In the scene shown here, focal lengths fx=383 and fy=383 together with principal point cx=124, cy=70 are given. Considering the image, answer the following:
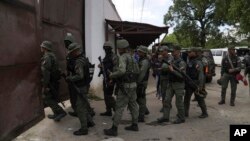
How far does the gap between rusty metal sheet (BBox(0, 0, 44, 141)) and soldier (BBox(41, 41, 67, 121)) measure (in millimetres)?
163

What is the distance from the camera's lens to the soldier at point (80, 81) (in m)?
6.91

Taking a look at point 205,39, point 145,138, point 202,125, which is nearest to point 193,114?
point 202,125

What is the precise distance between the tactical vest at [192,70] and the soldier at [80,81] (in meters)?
2.66

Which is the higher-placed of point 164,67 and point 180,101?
point 164,67

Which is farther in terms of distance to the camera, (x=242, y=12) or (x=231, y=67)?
(x=242, y=12)

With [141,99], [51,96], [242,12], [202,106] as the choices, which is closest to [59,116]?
[51,96]

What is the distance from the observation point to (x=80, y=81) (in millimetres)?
Result: 7086

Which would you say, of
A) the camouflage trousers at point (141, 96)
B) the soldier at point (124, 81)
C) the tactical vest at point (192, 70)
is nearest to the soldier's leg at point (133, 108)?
the soldier at point (124, 81)

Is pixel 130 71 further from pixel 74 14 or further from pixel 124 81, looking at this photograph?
pixel 74 14

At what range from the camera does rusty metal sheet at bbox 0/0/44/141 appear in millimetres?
6082

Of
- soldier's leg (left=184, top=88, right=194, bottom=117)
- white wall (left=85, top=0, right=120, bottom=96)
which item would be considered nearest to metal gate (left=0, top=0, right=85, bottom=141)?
white wall (left=85, top=0, right=120, bottom=96)

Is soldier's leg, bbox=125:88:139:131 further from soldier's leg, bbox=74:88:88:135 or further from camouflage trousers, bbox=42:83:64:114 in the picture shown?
camouflage trousers, bbox=42:83:64:114

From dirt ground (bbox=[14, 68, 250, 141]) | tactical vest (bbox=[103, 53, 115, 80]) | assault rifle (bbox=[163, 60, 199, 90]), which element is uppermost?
tactical vest (bbox=[103, 53, 115, 80])

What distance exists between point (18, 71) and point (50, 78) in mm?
1024
